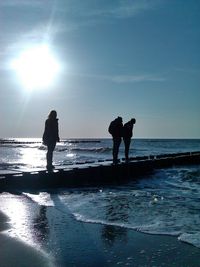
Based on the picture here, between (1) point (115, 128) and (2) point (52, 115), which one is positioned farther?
(1) point (115, 128)

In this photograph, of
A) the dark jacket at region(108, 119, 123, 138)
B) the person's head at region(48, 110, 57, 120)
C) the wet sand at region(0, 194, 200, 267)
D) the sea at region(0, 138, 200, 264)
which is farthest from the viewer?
the dark jacket at region(108, 119, 123, 138)

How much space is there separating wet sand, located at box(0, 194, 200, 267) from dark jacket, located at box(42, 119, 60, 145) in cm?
615

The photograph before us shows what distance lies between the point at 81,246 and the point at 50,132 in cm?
821

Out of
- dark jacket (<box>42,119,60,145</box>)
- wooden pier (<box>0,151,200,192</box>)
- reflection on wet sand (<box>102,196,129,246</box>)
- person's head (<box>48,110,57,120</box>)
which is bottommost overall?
reflection on wet sand (<box>102,196,129,246</box>)

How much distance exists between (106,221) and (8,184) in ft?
17.6

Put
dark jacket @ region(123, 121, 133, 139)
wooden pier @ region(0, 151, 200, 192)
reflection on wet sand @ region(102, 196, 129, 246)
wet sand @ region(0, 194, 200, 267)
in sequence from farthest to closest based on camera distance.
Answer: dark jacket @ region(123, 121, 133, 139) → wooden pier @ region(0, 151, 200, 192) → reflection on wet sand @ region(102, 196, 129, 246) → wet sand @ region(0, 194, 200, 267)

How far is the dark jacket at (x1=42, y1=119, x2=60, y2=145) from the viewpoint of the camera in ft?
44.9

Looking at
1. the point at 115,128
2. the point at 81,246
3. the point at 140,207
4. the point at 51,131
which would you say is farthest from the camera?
the point at 115,128

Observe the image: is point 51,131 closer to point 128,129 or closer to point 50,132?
point 50,132

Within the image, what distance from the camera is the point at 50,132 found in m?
13.8

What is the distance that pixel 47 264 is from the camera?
504 centimetres

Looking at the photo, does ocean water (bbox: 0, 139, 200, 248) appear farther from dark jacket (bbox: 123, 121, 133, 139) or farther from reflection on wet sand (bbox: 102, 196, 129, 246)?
dark jacket (bbox: 123, 121, 133, 139)

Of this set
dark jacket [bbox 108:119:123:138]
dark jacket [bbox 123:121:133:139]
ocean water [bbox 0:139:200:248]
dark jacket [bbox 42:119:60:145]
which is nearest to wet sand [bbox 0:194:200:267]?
ocean water [bbox 0:139:200:248]

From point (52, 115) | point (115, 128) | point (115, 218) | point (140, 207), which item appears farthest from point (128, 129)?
point (115, 218)
